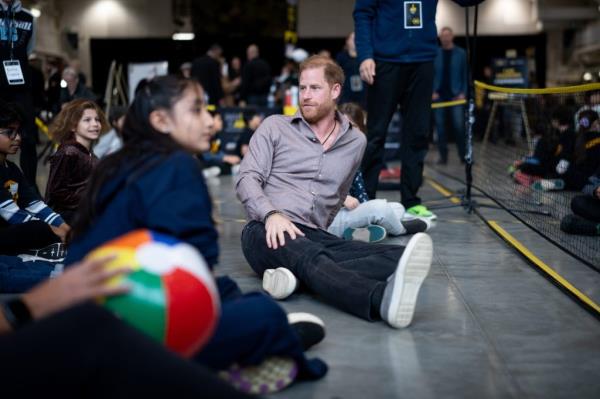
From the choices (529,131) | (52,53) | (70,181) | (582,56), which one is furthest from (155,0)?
(70,181)

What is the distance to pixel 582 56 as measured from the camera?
2725 centimetres

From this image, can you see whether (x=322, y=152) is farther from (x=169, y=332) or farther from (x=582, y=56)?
(x=582, y=56)

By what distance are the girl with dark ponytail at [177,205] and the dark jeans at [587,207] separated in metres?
4.20

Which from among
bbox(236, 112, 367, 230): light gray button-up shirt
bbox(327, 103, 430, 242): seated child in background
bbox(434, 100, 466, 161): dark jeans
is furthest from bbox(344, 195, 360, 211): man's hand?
bbox(434, 100, 466, 161): dark jeans

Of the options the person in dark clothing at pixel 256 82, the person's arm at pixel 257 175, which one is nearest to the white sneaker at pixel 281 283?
the person's arm at pixel 257 175

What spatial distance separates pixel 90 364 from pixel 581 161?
6818mm

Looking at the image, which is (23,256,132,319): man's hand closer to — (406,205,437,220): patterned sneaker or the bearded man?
the bearded man

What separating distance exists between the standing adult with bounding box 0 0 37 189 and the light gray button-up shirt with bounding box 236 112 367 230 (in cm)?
268

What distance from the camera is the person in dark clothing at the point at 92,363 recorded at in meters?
1.81

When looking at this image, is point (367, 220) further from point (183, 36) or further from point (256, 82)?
point (183, 36)

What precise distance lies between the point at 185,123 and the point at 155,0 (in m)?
29.0

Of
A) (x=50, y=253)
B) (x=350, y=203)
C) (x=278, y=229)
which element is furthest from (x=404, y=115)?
(x=50, y=253)

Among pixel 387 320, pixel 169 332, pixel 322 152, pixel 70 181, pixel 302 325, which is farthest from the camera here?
pixel 70 181

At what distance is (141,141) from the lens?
2.51 metres
